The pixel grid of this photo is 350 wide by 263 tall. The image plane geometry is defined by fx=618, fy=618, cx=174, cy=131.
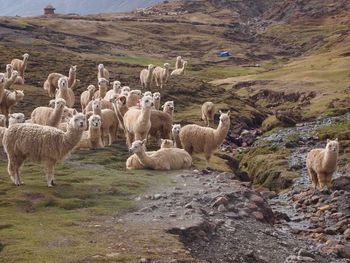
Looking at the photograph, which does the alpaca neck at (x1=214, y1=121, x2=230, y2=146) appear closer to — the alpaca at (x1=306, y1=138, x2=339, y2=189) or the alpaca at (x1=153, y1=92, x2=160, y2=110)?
the alpaca at (x1=306, y1=138, x2=339, y2=189)

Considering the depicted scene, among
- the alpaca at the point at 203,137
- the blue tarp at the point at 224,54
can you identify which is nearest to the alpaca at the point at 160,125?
the alpaca at the point at 203,137

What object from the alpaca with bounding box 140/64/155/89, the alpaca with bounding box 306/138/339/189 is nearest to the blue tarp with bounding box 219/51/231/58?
the alpaca with bounding box 140/64/155/89

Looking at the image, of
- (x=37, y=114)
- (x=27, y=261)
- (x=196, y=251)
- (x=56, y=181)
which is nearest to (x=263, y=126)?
(x=37, y=114)

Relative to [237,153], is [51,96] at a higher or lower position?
higher

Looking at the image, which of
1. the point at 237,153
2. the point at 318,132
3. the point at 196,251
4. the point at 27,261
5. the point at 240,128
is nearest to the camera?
the point at 27,261

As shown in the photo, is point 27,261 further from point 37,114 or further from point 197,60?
point 197,60

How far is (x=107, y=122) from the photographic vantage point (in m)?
24.0

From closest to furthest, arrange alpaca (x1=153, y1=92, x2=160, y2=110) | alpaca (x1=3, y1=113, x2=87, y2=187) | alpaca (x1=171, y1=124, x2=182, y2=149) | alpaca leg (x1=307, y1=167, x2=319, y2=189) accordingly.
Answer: alpaca (x1=3, y1=113, x2=87, y2=187) → alpaca (x1=171, y1=124, x2=182, y2=149) → alpaca leg (x1=307, y1=167, x2=319, y2=189) → alpaca (x1=153, y1=92, x2=160, y2=110)

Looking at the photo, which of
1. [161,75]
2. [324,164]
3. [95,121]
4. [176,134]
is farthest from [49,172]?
[161,75]

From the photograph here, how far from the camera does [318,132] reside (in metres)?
36.8

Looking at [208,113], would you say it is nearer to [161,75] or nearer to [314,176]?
[161,75]

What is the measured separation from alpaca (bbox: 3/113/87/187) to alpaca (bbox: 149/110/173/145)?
7.65m

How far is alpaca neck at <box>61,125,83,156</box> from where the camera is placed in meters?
16.1

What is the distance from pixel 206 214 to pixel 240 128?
82.8ft
